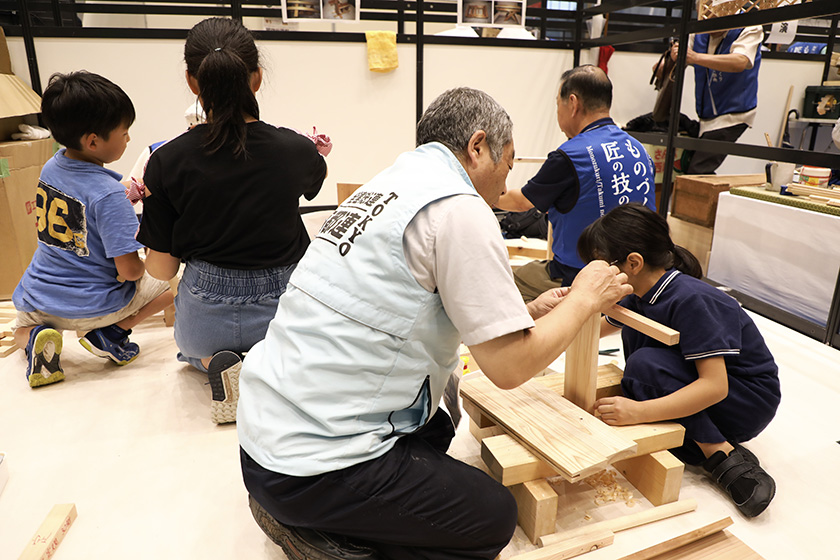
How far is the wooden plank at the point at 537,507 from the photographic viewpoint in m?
1.37

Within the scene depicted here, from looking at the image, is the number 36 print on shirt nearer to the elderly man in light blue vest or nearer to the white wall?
the elderly man in light blue vest

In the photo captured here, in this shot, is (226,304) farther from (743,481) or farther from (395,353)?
(743,481)

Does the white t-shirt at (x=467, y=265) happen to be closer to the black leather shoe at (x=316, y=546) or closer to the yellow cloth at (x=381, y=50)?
the black leather shoe at (x=316, y=546)

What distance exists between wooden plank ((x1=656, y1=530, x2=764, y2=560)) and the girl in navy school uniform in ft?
0.39

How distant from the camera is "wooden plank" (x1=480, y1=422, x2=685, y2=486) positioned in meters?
1.38

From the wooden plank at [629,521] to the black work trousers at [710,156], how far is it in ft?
8.61

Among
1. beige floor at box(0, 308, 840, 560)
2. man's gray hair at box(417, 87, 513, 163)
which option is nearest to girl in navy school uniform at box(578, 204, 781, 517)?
beige floor at box(0, 308, 840, 560)

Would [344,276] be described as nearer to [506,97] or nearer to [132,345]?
[132,345]

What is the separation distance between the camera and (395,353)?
112 centimetres

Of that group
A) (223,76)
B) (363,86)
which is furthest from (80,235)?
(363,86)

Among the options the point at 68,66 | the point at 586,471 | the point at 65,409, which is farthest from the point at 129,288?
the point at 68,66

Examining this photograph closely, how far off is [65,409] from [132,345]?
418mm

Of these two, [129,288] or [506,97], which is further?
[506,97]

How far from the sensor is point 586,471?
1291 mm
